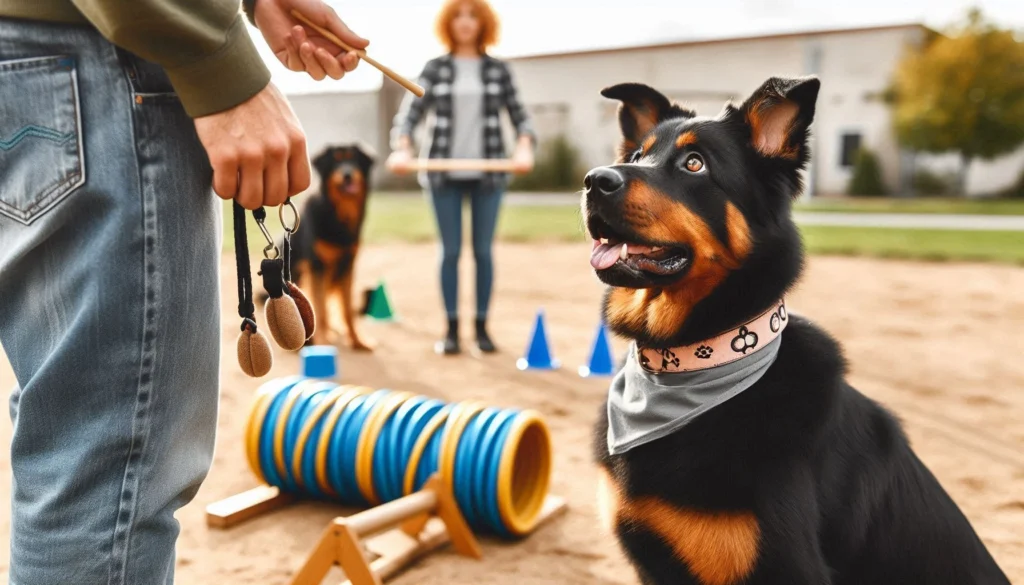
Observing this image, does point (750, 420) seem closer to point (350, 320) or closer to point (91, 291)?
point (91, 291)

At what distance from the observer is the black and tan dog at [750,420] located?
1970mm

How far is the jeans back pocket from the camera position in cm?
117

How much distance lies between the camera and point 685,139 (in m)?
2.18

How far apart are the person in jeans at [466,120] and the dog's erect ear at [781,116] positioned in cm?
359

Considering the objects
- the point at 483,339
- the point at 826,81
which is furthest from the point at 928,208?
the point at 483,339

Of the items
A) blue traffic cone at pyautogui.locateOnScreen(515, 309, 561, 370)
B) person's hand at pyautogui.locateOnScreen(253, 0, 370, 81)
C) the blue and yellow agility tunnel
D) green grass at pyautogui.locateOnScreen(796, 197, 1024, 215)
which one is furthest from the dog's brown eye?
green grass at pyautogui.locateOnScreen(796, 197, 1024, 215)

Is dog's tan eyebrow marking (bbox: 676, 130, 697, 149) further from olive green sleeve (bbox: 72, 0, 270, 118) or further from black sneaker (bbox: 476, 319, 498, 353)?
black sneaker (bbox: 476, 319, 498, 353)

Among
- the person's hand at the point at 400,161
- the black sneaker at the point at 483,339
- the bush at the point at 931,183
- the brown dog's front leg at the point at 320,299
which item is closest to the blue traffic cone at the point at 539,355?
the black sneaker at the point at 483,339

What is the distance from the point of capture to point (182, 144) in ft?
4.18

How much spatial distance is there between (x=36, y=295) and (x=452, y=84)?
190 inches

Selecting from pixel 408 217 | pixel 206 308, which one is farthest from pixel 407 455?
pixel 408 217

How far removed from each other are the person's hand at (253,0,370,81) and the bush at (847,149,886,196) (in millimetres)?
28741

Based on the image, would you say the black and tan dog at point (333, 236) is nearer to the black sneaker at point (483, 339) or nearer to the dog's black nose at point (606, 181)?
the black sneaker at point (483, 339)

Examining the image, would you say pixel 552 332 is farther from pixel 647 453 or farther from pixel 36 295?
pixel 36 295
